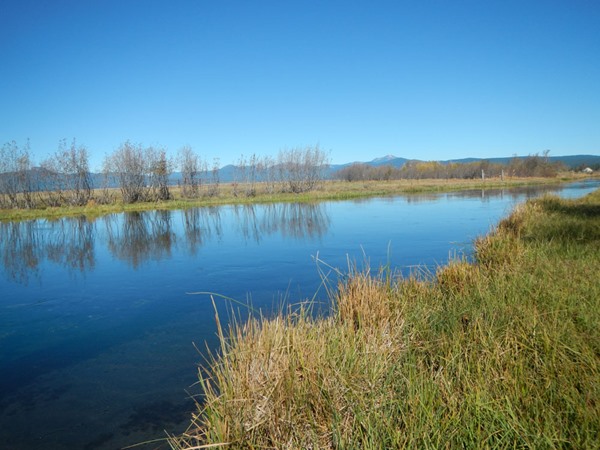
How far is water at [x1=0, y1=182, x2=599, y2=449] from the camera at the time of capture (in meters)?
3.63

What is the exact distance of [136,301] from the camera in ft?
23.4

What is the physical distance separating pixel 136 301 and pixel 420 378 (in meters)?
5.88

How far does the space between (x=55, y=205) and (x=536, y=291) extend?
35020mm

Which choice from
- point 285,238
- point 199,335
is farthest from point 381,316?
point 285,238

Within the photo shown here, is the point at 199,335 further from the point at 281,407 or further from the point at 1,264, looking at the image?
the point at 1,264

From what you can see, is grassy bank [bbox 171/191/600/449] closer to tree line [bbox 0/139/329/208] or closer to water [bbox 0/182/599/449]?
water [bbox 0/182/599/449]

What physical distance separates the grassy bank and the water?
2.04 ft

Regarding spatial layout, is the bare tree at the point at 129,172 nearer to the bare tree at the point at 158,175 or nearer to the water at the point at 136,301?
the bare tree at the point at 158,175

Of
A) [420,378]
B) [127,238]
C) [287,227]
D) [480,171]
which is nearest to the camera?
[420,378]

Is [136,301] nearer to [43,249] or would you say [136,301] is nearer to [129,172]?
[43,249]

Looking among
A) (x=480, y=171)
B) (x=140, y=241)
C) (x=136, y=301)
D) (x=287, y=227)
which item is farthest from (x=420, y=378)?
(x=480, y=171)

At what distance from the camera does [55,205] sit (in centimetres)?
3094

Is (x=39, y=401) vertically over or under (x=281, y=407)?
under

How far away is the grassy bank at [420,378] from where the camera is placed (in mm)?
2213
